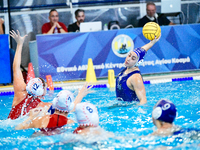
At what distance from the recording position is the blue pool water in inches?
134

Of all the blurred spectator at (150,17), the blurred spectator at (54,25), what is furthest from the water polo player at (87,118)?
the blurred spectator at (150,17)

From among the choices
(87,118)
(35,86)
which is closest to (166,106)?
(87,118)

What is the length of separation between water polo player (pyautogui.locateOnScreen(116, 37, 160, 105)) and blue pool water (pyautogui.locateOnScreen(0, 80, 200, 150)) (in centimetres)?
20

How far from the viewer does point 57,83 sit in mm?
8469

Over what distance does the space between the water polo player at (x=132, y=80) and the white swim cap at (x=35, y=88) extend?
4.87ft

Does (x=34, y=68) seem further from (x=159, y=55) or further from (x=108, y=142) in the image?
(x=108, y=142)

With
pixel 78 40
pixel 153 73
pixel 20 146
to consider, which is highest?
pixel 78 40

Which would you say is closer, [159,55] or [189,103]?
[189,103]

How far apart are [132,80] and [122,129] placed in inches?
40.4

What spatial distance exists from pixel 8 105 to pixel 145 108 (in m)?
2.99

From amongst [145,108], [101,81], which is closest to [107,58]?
[101,81]

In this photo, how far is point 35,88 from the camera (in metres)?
4.21

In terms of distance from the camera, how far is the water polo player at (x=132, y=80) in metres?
4.95

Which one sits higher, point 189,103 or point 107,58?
point 107,58
